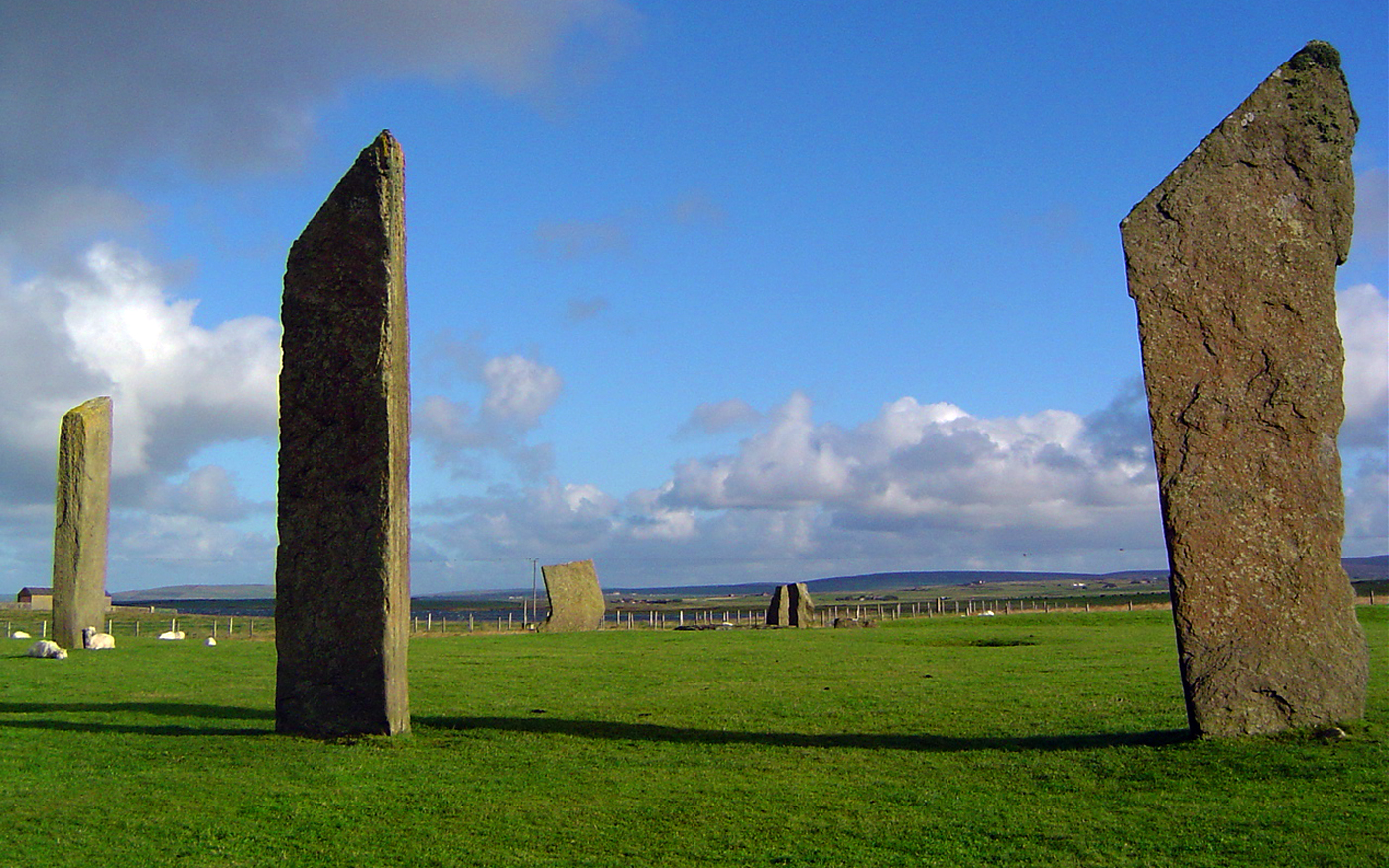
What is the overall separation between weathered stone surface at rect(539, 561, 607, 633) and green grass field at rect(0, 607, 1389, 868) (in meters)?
17.9

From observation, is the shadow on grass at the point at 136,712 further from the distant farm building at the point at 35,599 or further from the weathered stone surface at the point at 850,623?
the distant farm building at the point at 35,599

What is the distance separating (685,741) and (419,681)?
20.6ft

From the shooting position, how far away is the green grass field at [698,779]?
21.4 ft

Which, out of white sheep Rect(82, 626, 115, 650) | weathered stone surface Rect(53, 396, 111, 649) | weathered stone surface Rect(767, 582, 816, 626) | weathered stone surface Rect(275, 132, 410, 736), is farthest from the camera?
weathered stone surface Rect(767, 582, 816, 626)

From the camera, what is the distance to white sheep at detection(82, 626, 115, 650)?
2105 centimetres

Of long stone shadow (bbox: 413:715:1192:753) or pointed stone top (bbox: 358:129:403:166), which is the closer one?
long stone shadow (bbox: 413:715:1192:753)

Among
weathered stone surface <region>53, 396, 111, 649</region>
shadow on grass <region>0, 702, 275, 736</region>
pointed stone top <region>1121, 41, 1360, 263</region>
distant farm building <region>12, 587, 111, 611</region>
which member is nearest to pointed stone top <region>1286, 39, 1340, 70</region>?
pointed stone top <region>1121, 41, 1360, 263</region>

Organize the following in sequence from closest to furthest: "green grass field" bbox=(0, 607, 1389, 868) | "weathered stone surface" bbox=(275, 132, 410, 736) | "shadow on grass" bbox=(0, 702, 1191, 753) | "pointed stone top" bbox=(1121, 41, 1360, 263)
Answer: "green grass field" bbox=(0, 607, 1389, 868), "pointed stone top" bbox=(1121, 41, 1360, 263), "shadow on grass" bbox=(0, 702, 1191, 753), "weathered stone surface" bbox=(275, 132, 410, 736)

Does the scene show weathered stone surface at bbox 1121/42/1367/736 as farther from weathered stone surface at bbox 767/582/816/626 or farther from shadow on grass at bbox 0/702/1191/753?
weathered stone surface at bbox 767/582/816/626

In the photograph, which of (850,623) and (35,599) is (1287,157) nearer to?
(850,623)

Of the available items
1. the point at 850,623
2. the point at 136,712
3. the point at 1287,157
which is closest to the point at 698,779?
the point at 1287,157

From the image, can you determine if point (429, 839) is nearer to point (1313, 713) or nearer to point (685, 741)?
point (685, 741)

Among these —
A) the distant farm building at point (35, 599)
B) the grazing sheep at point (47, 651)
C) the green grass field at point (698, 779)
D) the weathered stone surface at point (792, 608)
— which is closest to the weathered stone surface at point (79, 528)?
the grazing sheep at point (47, 651)

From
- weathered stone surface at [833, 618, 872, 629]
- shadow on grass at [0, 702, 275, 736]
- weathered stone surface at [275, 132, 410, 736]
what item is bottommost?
weathered stone surface at [833, 618, 872, 629]
